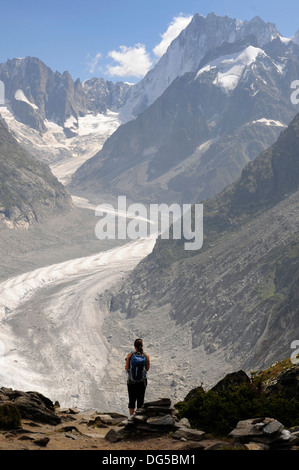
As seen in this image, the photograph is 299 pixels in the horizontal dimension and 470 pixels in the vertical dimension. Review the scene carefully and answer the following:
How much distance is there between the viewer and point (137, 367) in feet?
80.0

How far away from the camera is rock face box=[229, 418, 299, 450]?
62.0 feet

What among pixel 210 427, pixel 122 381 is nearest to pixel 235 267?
pixel 122 381

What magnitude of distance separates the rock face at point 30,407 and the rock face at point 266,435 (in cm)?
1082

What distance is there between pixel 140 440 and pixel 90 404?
8821cm

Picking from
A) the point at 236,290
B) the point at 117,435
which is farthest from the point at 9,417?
the point at 236,290

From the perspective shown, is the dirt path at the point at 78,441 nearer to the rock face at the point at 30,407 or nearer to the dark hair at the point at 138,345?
the rock face at the point at 30,407

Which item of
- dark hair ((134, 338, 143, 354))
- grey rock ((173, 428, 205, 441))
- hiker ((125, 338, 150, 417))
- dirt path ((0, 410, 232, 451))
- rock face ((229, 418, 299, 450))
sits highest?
dark hair ((134, 338, 143, 354))

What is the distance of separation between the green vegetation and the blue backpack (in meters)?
5.28

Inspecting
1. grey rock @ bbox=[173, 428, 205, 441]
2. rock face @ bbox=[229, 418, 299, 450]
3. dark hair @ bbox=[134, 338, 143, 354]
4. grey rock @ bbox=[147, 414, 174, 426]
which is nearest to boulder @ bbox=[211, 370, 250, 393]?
dark hair @ bbox=[134, 338, 143, 354]

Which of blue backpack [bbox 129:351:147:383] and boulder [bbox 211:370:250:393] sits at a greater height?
blue backpack [bbox 129:351:147:383]

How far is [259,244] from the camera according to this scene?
6245 inches

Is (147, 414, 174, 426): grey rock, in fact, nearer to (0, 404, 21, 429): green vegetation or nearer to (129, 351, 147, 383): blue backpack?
(129, 351, 147, 383): blue backpack
